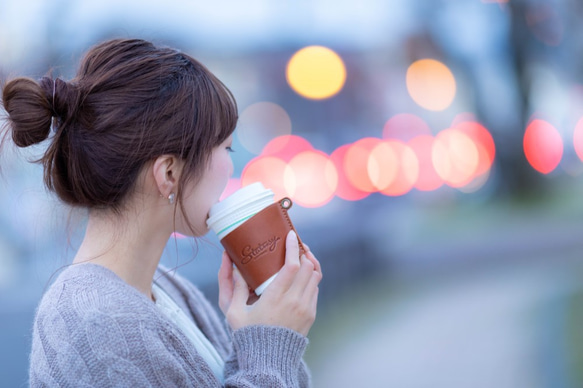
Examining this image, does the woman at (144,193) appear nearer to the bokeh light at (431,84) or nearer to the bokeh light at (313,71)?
the bokeh light at (313,71)

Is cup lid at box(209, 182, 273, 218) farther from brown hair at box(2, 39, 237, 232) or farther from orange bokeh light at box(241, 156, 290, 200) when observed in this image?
orange bokeh light at box(241, 156, 290, 200)

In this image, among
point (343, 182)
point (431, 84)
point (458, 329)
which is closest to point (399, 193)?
point (343, 182)

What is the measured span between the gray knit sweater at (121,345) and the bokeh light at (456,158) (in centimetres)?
2368

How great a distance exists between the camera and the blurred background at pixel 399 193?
187 inches

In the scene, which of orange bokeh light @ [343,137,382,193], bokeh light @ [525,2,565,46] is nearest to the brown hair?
orange bokeh light @ [343,137,382,193]

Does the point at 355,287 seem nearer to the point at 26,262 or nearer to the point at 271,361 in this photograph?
the point at 26,262

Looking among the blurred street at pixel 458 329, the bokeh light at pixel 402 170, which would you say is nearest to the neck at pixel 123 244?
the blurred street at pixel 458 329

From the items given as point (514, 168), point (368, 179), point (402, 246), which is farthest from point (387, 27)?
point (402, 246)

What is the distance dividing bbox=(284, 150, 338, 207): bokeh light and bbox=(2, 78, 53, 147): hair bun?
31.0ft

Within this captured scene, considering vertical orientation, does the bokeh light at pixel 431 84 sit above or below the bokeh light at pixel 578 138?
above

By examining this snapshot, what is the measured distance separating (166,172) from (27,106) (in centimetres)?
37

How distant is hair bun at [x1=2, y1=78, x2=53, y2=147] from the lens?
1616 millimetres

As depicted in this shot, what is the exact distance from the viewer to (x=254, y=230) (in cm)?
166

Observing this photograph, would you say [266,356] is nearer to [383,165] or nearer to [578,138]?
[383,165]
